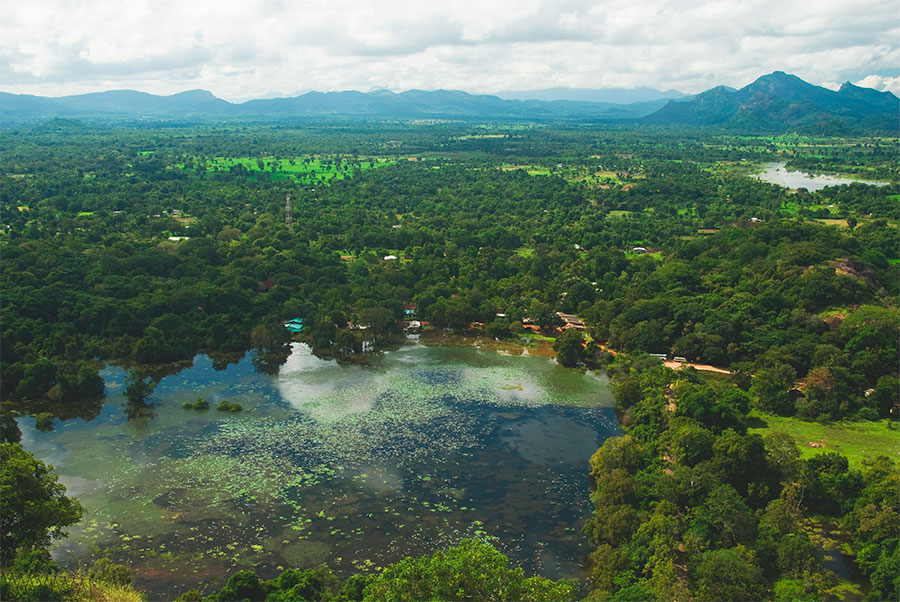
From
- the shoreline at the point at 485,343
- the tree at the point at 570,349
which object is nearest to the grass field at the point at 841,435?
the tree at the point at 570,349

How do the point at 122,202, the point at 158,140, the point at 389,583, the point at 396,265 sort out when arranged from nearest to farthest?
the point at 389,583 < the point at 396,265 < the point at 122,202 < the point at 158,140

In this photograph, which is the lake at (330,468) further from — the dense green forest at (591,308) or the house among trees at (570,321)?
the house among trees at (570,321)

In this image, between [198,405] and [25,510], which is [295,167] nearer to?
[198,405]

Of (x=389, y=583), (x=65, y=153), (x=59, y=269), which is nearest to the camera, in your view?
(x=389, y=583)

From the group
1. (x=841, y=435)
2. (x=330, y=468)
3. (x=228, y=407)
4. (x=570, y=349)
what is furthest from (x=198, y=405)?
(x=841, y=435)

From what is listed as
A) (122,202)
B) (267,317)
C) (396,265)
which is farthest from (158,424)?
(122,202)

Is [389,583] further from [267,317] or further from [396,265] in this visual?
[396,265]
